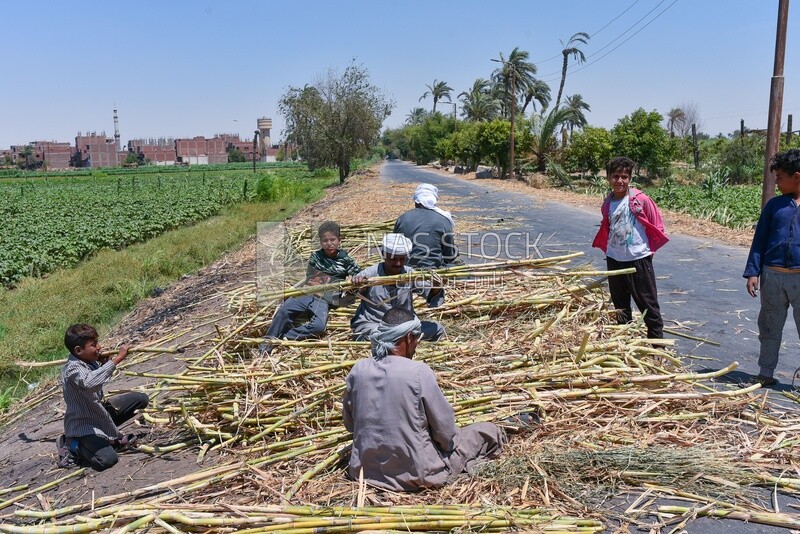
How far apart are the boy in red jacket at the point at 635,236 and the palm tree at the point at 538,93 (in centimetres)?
5637

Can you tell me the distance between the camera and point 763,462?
11.3 feet

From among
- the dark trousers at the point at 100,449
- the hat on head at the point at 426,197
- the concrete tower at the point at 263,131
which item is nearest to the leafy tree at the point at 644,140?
the hat on head at the point at 426,197

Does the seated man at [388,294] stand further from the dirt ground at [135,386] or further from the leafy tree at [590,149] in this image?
the leafy tree at [590,149]

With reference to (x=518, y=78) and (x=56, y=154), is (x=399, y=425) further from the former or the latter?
(x=56, y=154)

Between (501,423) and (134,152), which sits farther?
(134,152)

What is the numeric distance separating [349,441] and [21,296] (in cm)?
1063

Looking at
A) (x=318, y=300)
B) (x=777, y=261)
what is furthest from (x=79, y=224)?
(x=777, y=261)

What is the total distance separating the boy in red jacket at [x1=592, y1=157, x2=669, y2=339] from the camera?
5.10 m

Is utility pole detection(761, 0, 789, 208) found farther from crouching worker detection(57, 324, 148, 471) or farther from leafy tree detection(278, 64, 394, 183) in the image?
leafy tree detection(278, 64, 394, 183)

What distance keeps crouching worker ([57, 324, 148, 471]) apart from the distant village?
110 meters

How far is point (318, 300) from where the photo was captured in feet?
17.9

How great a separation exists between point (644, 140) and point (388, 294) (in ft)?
92.0

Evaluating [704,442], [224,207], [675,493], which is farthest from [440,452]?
[224,207]

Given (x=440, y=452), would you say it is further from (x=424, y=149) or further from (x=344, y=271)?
(x=424, y=149)
